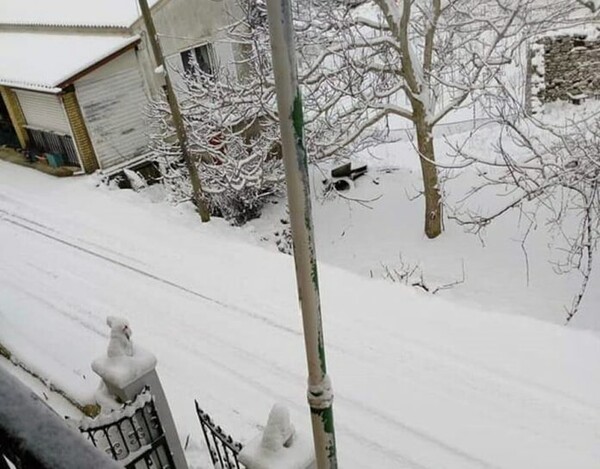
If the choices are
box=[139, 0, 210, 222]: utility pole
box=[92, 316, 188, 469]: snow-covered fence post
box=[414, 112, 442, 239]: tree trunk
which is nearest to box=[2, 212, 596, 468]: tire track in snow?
box=[92, 316, 188, 469]: snow-covered fence post

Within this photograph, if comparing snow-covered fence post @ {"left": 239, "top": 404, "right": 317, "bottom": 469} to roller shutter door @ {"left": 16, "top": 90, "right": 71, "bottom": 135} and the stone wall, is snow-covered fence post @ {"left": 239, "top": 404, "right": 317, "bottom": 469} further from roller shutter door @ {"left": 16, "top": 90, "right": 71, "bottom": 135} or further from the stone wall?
the stone wall

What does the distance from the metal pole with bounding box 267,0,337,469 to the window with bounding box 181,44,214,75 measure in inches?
547

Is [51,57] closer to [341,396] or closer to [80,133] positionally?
[80,133]

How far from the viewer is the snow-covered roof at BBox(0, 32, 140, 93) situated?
1391cm

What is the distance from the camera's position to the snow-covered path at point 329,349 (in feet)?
18.9

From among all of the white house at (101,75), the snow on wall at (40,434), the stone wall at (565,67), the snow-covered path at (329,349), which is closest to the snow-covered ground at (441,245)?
the stone wall at (565,67)

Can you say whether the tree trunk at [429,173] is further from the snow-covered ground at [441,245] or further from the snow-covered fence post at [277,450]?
the snow-covered fence post at [277,450]

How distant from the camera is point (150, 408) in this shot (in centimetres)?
436

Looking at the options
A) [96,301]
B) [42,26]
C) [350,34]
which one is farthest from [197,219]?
[42,26]

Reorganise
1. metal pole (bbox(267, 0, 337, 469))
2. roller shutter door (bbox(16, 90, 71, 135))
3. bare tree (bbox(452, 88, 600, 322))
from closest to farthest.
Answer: metal pole (bbox(267, 0, 337, 469)) < bare tree (bbox(452, 88, 600, 322)) < roller shutter door (bbox(16, 90, 71, 135))

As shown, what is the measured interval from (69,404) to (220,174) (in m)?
7.34

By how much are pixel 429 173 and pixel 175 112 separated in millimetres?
5418

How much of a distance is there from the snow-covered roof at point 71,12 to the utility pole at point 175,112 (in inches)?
180

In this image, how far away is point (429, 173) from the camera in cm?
1205
